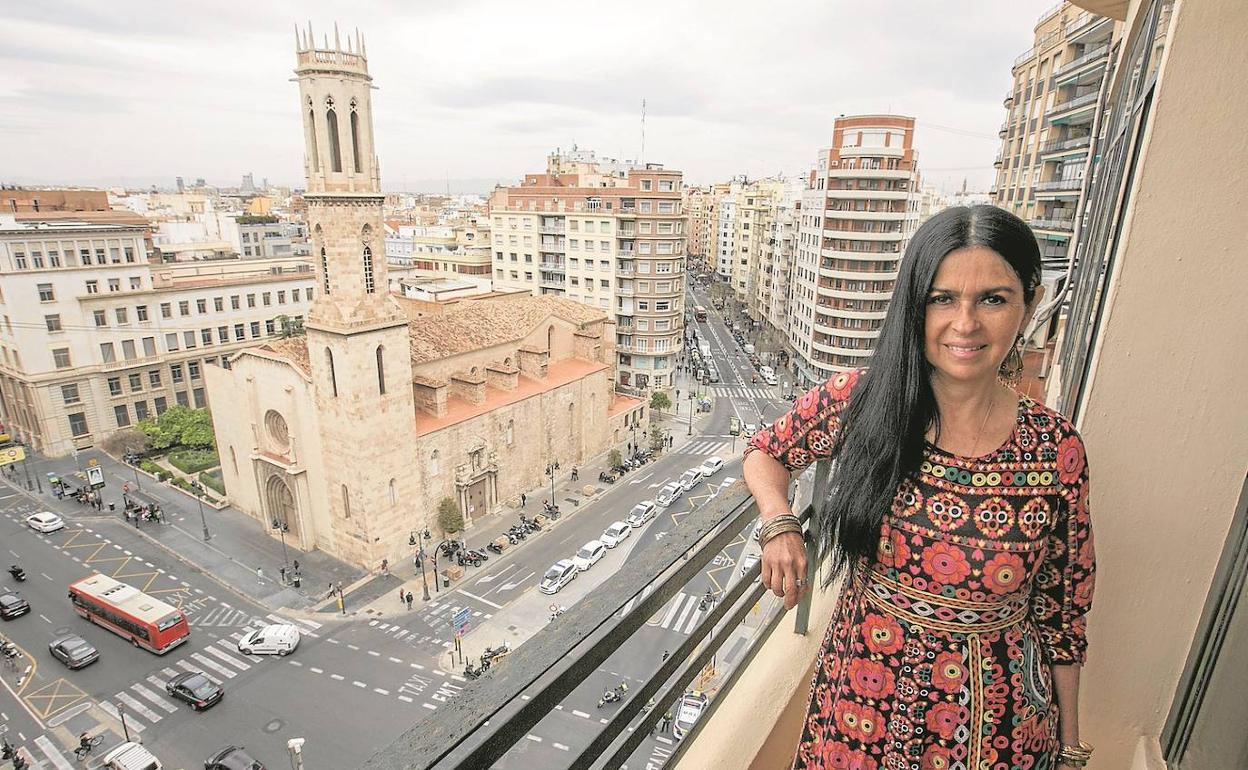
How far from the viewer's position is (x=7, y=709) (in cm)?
1481

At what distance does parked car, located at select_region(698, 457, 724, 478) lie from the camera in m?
27.6

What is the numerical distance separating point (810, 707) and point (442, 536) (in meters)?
20.8

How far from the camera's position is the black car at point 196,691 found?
575 inches

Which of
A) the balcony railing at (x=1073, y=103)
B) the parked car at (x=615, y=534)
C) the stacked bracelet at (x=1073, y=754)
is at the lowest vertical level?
the parked car at (x=615, y=534)

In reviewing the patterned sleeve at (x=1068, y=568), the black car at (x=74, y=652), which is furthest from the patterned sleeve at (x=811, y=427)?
the black car at (x=74, y=652)

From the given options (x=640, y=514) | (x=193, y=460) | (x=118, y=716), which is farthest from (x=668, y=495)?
(x=193, y=460)

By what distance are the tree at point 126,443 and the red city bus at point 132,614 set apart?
12.8m

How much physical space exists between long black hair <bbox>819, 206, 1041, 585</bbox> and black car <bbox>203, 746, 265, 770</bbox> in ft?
48.8

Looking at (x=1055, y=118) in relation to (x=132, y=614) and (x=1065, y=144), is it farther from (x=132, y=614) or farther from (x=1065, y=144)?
(x=132, y=614)

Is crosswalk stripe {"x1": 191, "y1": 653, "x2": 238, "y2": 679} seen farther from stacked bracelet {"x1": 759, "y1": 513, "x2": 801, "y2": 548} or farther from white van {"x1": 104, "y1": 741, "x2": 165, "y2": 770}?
stacked bracelet {"x1": 759, "y1": 513, "x2": 801, "y2": 548}

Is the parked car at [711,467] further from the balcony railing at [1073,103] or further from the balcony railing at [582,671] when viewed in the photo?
the balcony railing at [582,671]

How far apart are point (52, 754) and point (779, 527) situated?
18.1m

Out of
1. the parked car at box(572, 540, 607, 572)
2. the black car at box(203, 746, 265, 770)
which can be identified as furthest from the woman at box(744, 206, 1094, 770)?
the parked car at box(572, 540, 607, 572)

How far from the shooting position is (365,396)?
1827 cm
